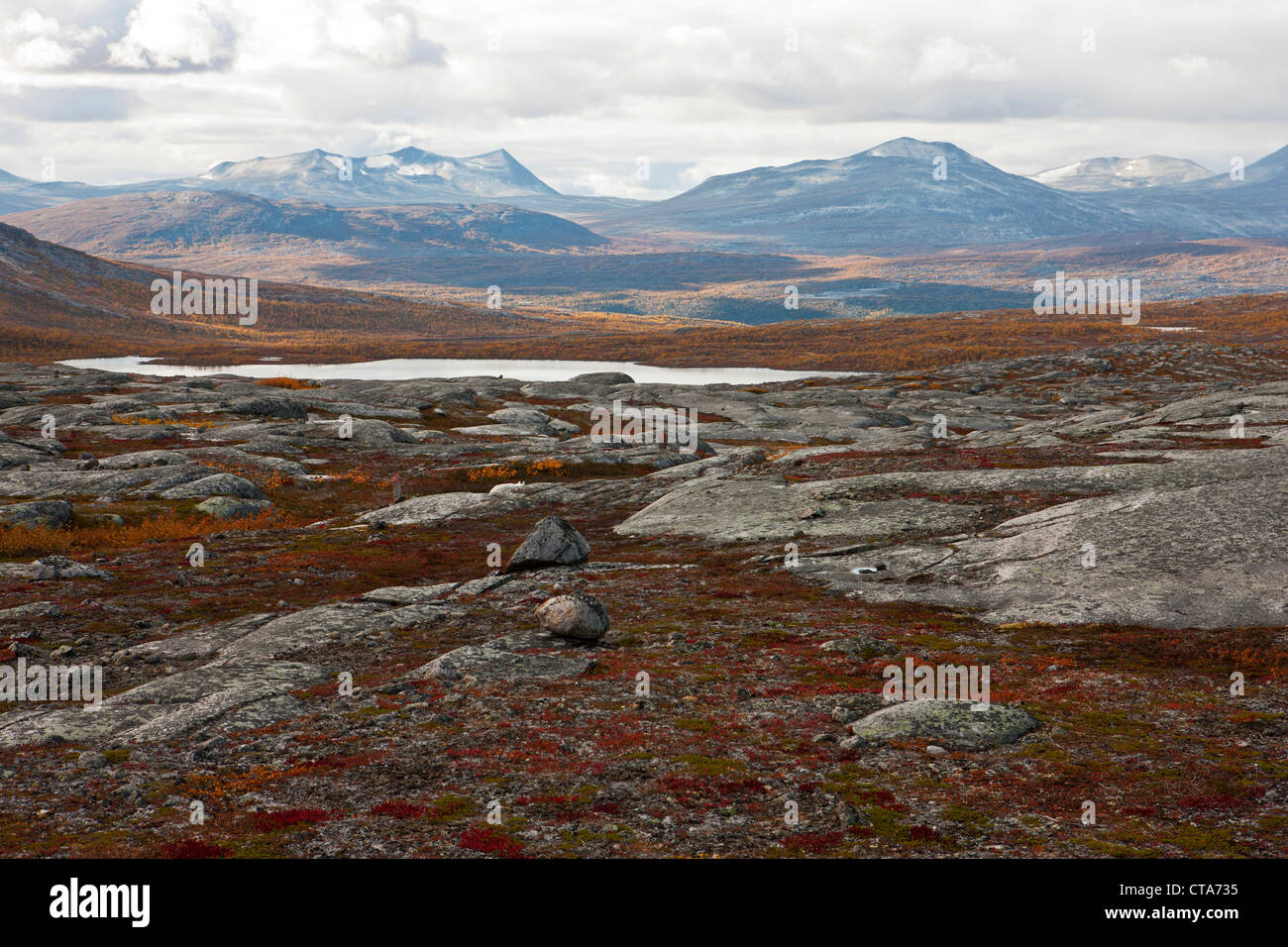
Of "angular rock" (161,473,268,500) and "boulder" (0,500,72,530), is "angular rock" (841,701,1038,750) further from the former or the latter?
"angular rock" (161,473,268,500)

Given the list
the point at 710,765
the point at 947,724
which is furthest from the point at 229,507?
the point at 947,724

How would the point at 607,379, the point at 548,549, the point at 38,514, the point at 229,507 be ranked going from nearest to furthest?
the point at 548,549 < the point at 38,514 < the point at 229,507 < the point at 607,379

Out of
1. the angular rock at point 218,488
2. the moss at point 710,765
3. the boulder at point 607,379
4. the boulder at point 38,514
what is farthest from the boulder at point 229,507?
the boulder at point 607,379

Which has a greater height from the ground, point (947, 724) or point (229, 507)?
point (229, 507)

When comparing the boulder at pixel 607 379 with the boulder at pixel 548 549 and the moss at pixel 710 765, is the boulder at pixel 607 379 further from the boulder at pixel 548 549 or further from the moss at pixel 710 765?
the moss at pixel 710 765

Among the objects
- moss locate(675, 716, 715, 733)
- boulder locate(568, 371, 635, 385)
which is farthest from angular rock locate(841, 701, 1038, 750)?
boulder locate(568, 371, 635, 385)

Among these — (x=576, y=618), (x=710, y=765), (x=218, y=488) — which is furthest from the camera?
(x=218, y=488)

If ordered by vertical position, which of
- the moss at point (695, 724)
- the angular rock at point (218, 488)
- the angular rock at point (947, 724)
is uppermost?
the angular rock at point (218, 488)

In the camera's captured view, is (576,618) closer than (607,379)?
Yes

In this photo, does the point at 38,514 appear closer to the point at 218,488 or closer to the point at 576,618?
the point at 218,488
